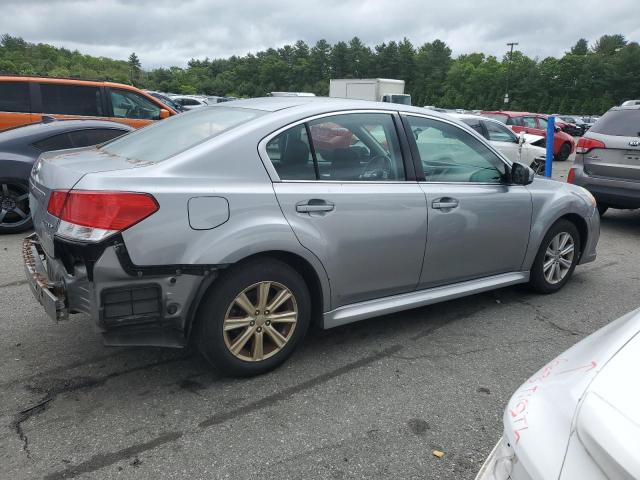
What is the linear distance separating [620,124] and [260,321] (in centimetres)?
639

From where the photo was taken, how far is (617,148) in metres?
7.10

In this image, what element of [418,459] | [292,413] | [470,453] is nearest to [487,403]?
[470,453]

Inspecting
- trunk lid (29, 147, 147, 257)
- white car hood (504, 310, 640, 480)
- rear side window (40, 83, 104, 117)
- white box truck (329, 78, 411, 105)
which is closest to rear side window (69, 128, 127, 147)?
rear side window (40, 83, 104, 117)

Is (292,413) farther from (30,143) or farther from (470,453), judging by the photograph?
(30,143)

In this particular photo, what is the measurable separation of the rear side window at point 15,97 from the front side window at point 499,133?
9.89m

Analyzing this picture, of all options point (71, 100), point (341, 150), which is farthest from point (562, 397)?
point (71, 100)

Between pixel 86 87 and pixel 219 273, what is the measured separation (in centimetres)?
757

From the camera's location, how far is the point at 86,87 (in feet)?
29.8

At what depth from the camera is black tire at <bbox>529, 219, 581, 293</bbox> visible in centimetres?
461

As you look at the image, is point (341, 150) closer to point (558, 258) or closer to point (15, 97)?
point (558, 258)

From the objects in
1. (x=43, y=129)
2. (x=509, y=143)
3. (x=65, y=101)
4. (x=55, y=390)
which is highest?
(x=65, y=101)

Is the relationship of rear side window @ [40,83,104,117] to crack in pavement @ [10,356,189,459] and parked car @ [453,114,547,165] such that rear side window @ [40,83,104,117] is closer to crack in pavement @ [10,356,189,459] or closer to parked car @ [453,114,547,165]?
crack in pavement @ [10,356,189,459]

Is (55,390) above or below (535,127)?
below

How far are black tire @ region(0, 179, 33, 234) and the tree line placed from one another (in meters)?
69.1
